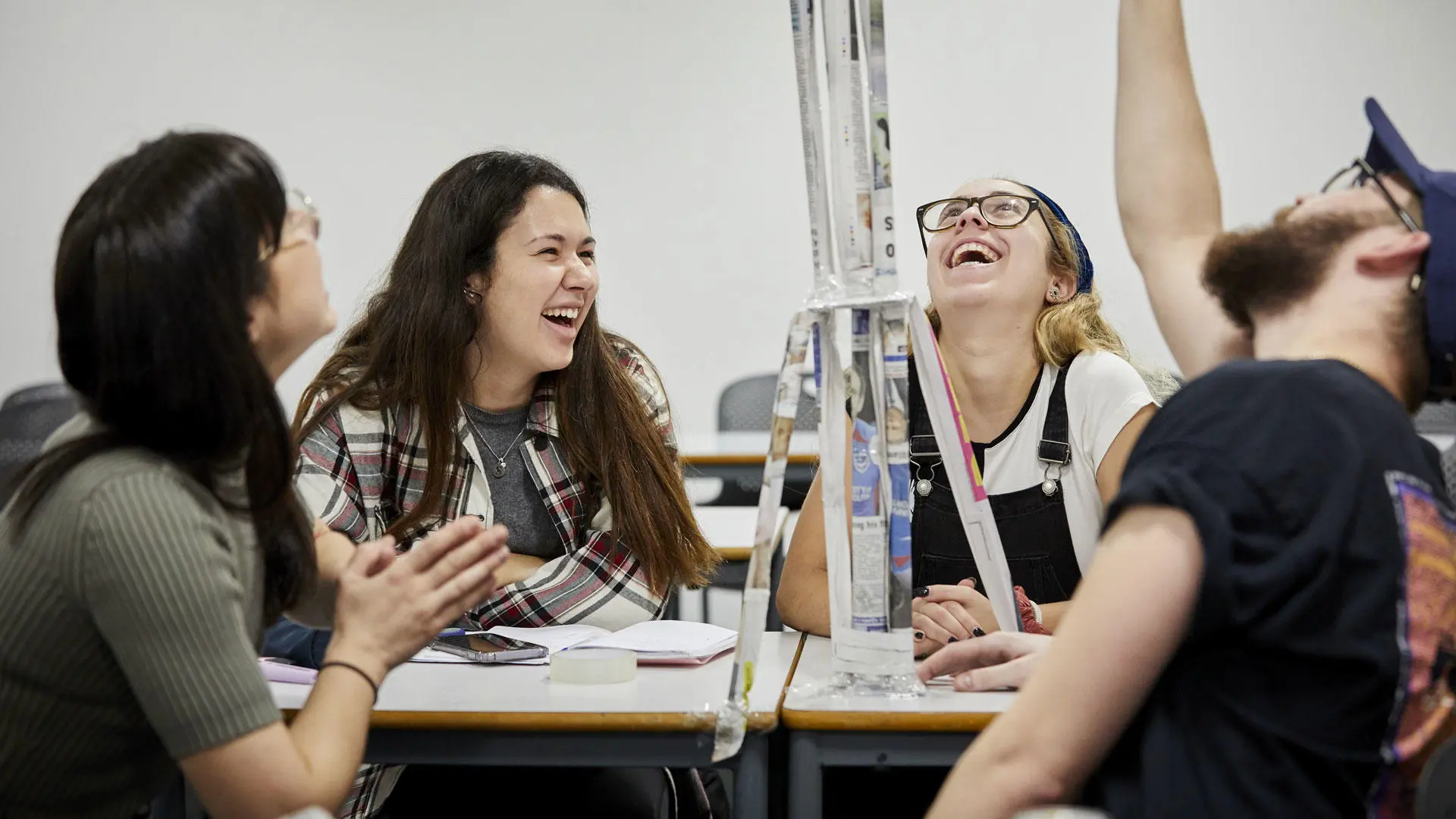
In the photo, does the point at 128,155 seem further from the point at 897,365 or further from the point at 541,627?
the point at 541,627

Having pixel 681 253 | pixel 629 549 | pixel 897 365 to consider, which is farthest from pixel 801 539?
pixel 681 253

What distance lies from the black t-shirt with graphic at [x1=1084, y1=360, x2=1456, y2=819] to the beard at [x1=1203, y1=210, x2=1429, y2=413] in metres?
0.12

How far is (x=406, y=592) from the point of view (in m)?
1.17

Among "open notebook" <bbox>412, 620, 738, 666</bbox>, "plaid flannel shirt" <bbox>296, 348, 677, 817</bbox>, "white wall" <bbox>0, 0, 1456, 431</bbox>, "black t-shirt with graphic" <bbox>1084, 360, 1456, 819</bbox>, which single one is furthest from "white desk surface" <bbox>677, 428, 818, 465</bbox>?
"black t-shirt with graphic" <bbox>1084, 360, 1456, 819</bbox>

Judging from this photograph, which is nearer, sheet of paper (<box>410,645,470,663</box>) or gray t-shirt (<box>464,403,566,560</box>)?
sheet of paper (<box>410,645,470,663</box>)

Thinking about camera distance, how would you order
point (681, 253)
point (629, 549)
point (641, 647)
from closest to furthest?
point (641, 647) < point (629, 549) < point (681, 253)

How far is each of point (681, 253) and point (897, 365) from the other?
3.67 m

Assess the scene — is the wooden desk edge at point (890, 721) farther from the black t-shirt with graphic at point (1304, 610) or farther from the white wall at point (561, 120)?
the white wall at point (561, 120)

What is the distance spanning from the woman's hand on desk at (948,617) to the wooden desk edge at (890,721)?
0.77ft

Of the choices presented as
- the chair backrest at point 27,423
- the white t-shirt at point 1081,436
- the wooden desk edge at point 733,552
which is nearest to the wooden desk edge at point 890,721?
the white t-shirt at point 1081,436

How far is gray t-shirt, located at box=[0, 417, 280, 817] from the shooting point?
0.97m

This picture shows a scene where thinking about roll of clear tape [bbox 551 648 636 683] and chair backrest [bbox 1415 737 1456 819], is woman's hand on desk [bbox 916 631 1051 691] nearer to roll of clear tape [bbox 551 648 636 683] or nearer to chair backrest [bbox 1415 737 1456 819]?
roll of clear tape [bbox 551 648 636 683]

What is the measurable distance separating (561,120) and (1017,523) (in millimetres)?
3581

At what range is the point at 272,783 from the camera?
100 cm
